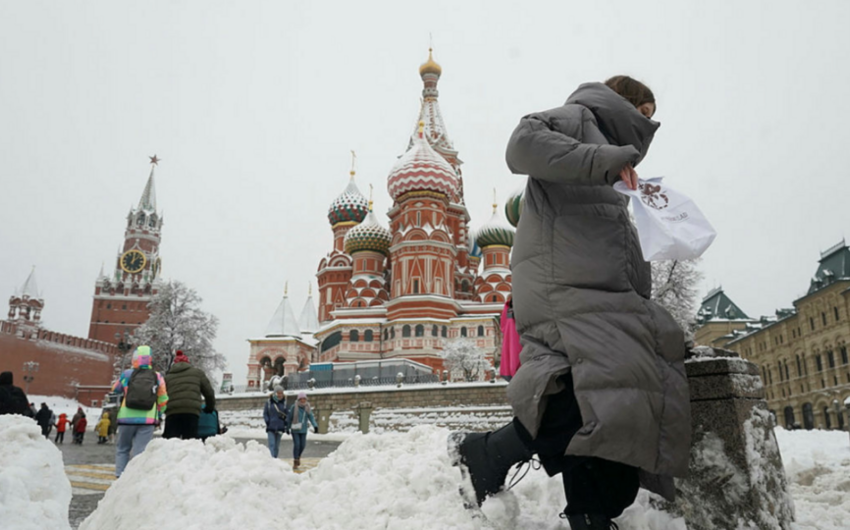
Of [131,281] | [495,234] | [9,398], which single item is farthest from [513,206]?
[131,281]

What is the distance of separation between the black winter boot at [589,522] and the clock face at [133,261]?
84.2 meters

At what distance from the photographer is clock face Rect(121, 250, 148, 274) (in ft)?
255

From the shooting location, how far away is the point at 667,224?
2455 mm

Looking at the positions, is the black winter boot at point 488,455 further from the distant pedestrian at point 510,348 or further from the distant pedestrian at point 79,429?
the distant pedestrian at point 79,429

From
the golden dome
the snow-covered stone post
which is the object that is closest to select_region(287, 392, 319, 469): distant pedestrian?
the snow-covered stone post

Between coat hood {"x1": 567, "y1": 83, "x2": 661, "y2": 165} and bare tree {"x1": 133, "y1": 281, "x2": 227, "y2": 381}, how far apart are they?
3722 cm

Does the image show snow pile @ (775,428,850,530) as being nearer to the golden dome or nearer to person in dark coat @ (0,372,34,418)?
person in dark coat @ (0,372,34,418)

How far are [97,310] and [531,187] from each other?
8242 cm

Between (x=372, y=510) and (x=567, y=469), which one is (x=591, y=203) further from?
(x=372, y=510)

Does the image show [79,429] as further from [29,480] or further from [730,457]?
[730,457]

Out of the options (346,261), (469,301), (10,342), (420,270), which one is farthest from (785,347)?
(10,342)

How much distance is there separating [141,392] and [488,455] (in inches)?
201

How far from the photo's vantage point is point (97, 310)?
243 ft

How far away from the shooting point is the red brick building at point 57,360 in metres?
53.5
